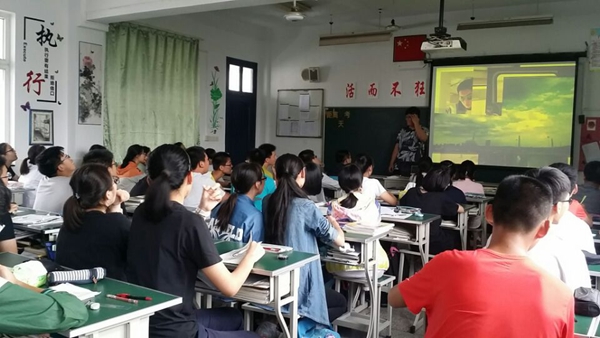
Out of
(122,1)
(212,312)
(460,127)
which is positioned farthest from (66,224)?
(460,127)

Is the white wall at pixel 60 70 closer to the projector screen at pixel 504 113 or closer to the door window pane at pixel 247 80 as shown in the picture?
the door window pane at pixel 247 80

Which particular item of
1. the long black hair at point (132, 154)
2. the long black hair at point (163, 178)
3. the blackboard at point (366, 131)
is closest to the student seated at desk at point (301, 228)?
Answer: the long black hair at point (163, 178)

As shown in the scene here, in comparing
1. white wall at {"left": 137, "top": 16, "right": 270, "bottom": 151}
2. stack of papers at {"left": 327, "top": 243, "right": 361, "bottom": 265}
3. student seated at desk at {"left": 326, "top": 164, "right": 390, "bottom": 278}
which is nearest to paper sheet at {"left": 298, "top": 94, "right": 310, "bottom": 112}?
white wall at {"left": 137, "top": 16, "right": 270, "bottom": 151}

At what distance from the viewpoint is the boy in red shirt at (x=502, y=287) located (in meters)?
1.32

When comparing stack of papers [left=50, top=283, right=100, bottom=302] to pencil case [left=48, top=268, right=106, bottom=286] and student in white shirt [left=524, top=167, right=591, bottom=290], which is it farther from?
student in white shirt [left=524, top=167, right=591, bottom=290]

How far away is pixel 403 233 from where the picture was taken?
400 cm

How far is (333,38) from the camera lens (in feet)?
27.0

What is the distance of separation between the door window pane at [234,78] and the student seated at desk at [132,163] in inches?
116

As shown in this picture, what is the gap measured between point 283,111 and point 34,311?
25.9ft

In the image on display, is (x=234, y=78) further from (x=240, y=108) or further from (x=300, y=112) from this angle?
(x=300, y=112)

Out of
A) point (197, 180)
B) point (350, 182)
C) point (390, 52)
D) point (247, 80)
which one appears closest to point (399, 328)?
point (350, 182)

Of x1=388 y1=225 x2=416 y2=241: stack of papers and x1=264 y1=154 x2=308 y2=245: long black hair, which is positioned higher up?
x1=264 y1=154 x2=308 y2=245: long black hair

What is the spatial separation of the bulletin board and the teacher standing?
4.68ft

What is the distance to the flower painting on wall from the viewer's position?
27.1 ft
